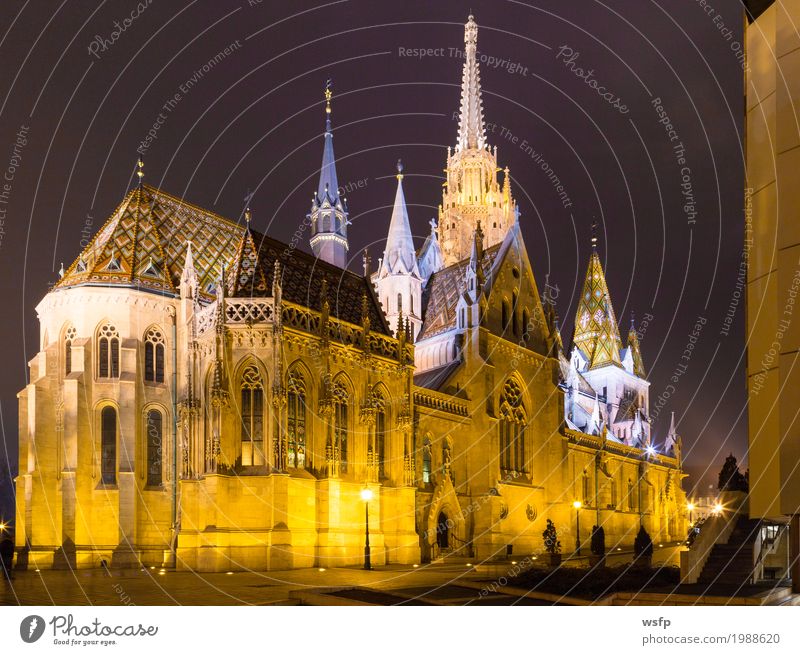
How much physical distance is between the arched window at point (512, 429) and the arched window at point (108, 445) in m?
18.4

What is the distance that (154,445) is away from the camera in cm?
3300

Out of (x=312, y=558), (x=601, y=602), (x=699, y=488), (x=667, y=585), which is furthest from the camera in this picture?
(x=699, y=488)

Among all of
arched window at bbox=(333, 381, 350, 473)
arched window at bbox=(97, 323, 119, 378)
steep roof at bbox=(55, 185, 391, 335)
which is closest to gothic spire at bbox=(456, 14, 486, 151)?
steep roof at bbox=(55, 185, 391, 335)

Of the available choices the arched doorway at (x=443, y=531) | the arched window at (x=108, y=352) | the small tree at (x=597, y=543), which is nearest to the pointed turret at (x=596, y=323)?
the small tree at (x=597, y=543)

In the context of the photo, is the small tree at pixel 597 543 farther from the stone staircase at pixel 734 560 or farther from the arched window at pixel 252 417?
the stone staircase at pixel 734 560

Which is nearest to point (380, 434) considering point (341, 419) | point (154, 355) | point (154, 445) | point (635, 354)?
point (341, 419)

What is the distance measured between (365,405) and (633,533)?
34.0 m

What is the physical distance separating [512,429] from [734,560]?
23.8 m

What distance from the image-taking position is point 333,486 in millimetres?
30469

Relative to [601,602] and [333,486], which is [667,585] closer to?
[601,602]

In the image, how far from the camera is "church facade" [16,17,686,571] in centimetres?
2891

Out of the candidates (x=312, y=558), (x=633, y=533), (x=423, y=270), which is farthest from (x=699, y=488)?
(x=312, y=558)
